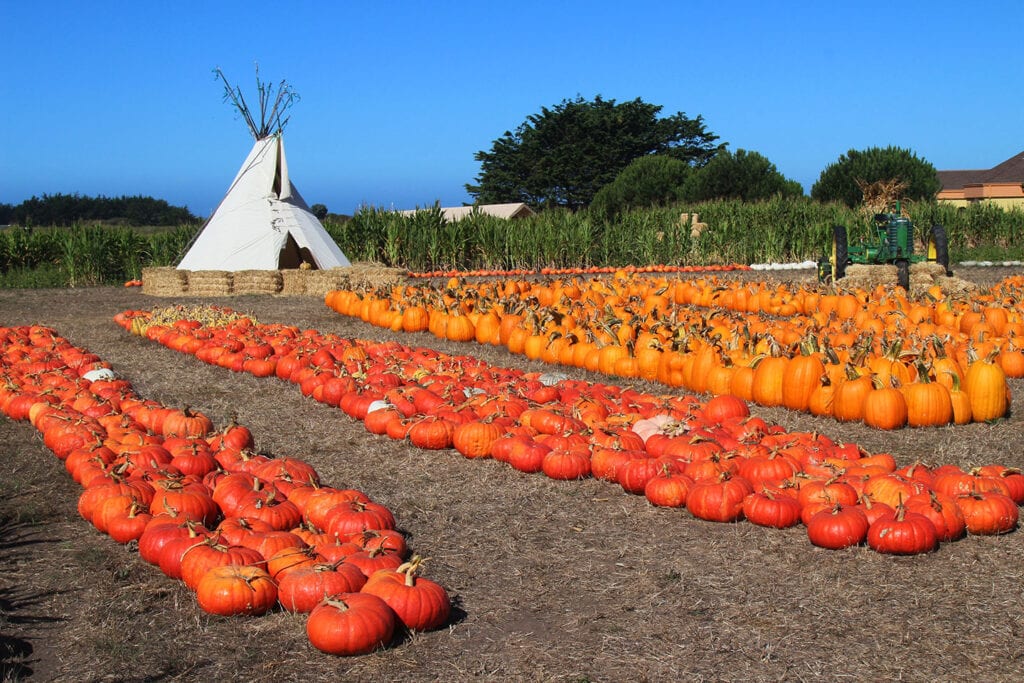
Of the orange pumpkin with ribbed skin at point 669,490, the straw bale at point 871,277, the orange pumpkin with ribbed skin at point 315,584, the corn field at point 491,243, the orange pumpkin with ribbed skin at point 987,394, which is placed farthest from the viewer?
the corn field at point 491,243

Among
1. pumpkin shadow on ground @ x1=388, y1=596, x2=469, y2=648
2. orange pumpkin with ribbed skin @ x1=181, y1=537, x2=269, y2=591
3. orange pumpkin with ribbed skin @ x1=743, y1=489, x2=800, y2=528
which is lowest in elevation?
pumpkin shadow on ground @ x1=388, y1=596, x2=469, y2=648

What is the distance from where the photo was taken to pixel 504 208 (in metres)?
58.3

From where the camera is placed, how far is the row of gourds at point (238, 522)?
4.27 metres

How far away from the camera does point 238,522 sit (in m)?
5.07

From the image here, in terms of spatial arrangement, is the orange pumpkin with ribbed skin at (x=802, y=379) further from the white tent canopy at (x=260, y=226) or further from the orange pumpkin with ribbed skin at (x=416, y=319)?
the white tent canopy at (x=260, y=226)

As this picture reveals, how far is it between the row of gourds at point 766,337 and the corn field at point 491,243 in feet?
31.7

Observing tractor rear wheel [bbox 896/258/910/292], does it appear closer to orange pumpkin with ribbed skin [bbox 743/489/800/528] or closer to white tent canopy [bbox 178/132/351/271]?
orange pumpkin with ribbed skin [bbox 743/489/800/528]

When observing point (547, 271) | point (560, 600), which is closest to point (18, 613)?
point (560, 600)

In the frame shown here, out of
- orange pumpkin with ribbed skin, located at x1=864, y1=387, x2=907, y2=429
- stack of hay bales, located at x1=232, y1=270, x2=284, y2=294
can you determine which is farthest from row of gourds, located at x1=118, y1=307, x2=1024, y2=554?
stack of hay bales, located at x1=232, y1=270, x2=284, y2=294

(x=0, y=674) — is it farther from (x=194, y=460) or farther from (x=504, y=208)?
(x=504, y=208)

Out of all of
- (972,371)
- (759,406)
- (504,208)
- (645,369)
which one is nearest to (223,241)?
(645,369)

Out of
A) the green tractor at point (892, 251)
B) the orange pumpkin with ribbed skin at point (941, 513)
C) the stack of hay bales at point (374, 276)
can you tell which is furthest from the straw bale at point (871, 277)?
the orange pumpkin with ribbed skin at point (941, 513)

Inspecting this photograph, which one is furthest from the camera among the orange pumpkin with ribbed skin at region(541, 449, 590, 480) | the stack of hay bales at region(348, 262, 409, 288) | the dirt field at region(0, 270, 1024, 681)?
the stack of hay bales at region(348, 262, 409, 288)

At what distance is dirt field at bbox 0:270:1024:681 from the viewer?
4004 millimetres
